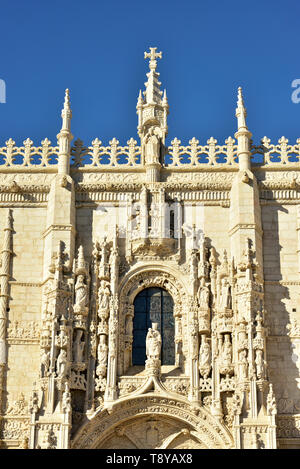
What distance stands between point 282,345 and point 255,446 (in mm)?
2781

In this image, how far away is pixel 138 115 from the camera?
28.3 m

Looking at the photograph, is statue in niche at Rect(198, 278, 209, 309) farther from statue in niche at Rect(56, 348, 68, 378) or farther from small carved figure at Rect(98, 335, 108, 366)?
statue in niche at Rect(56, 348, 68, 378)

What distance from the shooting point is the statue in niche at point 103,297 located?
2578 cm

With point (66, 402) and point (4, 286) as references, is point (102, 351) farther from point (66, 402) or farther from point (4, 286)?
point (4, 286)

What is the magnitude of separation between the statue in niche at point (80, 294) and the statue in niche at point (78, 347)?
0.57 metres

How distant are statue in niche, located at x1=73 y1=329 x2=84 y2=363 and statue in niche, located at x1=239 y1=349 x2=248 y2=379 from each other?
3775 millimetres

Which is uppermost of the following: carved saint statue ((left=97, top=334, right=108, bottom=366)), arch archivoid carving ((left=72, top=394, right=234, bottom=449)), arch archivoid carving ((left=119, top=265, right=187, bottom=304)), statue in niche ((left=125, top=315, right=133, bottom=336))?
arch archivoid carving ((left=119, top=265, right=187, bottom=304))

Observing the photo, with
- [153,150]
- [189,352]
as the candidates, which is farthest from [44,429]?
[153,150]

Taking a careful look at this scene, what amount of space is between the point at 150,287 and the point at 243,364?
3.24 m

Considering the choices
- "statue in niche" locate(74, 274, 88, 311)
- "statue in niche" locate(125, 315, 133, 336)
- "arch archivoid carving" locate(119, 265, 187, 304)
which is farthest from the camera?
"arch archivoid carving" locate(119, 265, 187, 304)

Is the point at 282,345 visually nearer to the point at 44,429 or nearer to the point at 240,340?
the point at 240,340

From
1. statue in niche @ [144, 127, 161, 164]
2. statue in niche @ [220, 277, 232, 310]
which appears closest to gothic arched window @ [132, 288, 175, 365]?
statue in niche @ [220, 277, 232, 310]

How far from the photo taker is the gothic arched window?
26016 millimetres

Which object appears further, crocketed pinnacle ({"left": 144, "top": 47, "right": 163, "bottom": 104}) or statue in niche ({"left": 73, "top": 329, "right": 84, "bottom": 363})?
crocketed pinnacle ({"left": 144, "top": 47, "right": 163, "bottom": 104})
